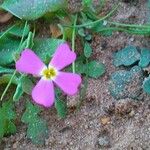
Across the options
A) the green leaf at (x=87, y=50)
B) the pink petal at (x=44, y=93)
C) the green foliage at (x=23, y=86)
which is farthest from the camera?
the green leaf at (x=87, y=50)

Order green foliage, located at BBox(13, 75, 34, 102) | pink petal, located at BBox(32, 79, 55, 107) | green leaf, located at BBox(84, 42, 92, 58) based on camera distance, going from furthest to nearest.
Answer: green leaf, located at BBox(84, 42, 92, 58), green foliage, located at BBox(13, 75, 34, 102), pink petal, located at BBox(32, 79, 55, 107)

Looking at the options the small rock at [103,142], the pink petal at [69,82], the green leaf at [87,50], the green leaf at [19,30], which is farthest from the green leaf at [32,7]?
the small rock at [103,142]

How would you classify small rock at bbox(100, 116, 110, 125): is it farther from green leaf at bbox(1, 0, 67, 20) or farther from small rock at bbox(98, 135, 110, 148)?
green leaf at bbox(1, 0, 67, 20)

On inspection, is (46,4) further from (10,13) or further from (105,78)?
(105,78)

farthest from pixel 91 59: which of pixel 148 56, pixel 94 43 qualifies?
pixel 148 56

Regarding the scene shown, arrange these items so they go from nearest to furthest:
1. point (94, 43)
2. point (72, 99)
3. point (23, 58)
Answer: point (23, 58) < point (72, 99) < point (94, 43)

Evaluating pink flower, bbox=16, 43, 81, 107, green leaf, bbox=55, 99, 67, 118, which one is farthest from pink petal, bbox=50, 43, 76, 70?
green leaf, bbox=55, 99, 67, 118

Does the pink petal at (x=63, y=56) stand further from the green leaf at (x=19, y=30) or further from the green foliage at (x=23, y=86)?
the green leaf at (x=19, y=30)
